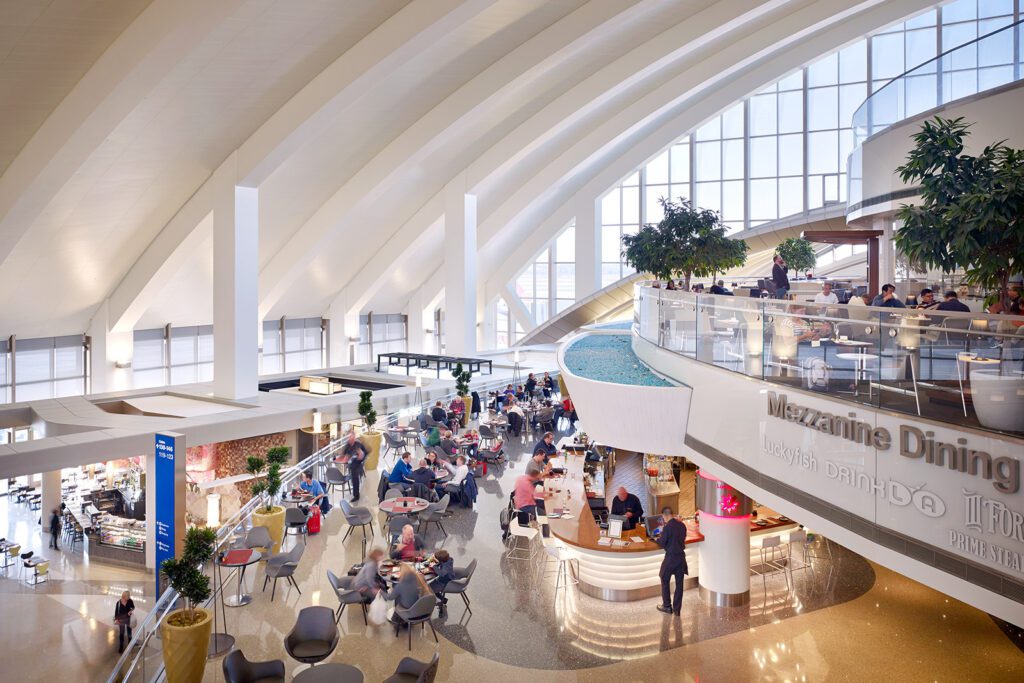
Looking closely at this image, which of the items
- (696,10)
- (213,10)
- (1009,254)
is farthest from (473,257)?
(1009,254)

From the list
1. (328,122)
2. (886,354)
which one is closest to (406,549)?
(886,354)

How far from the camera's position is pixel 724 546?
29.4 ft

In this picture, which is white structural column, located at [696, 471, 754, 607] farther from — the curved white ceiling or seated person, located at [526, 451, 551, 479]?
the curved white ceiling

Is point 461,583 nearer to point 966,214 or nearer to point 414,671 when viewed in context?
point 414,671

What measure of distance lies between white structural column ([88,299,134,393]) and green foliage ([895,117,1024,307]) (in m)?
21.2

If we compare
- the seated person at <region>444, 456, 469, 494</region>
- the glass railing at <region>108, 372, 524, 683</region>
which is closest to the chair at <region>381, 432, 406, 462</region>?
the glass railing at <region>108, 372, 524, 683</region>

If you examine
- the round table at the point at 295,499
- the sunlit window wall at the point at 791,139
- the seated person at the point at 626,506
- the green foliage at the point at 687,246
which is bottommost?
the round table at the point at 295,499

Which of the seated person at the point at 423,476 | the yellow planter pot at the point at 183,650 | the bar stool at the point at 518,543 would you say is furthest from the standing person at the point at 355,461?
the yellow planter pot at the point at 183,650

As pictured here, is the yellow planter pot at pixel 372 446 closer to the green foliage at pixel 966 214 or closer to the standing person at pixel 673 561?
the standing person at pixel 673 561

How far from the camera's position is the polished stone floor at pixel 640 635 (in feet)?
23.8

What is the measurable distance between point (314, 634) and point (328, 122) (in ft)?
37.0

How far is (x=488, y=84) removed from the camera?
17938 millimetres

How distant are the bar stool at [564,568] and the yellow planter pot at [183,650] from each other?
3.92 metres

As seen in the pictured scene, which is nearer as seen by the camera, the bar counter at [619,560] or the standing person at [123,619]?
the bar counter at [619,560]
